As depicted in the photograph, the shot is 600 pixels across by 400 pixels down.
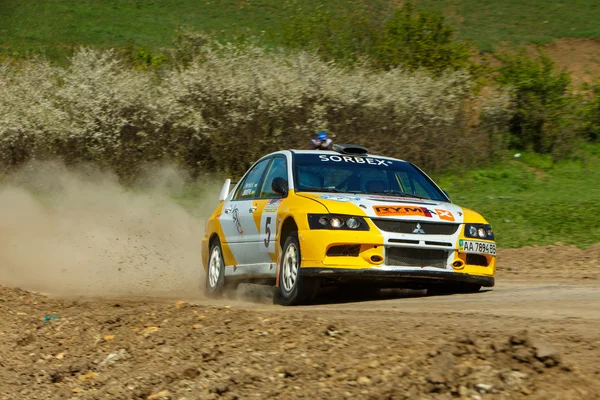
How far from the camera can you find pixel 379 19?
36.8 metres

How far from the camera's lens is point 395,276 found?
927 centimetres

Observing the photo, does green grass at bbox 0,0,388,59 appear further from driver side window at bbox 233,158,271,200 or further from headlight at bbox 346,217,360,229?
headlight at bbox 346,217,360,229

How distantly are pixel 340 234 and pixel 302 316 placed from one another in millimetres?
1636

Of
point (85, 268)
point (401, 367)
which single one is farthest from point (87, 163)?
point (401, 367)

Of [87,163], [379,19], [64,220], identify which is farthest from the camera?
[379,19]

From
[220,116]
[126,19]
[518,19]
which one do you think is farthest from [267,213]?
[126,19]

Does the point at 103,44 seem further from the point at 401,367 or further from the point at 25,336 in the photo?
the point at 401,367

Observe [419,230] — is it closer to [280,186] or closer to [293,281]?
[293,281]

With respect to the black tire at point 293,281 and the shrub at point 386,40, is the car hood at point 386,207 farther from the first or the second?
the shrub at point 386,40

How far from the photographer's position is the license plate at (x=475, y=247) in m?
9.54

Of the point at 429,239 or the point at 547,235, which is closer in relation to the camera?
the point at 429,239

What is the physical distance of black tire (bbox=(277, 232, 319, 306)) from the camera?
364 inches

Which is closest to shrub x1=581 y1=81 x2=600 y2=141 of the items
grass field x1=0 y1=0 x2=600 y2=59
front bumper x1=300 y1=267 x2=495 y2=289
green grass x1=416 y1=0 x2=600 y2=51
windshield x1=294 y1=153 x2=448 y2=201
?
green grass x1=416 y1=0 x2=600 y2=51

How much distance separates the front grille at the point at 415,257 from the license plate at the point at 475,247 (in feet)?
0.61
